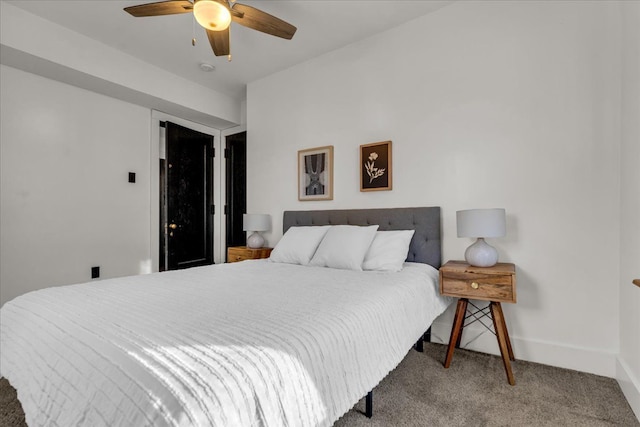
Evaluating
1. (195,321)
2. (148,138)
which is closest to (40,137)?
(148,138)

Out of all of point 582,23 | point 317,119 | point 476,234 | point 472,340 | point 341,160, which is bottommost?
point 472,340

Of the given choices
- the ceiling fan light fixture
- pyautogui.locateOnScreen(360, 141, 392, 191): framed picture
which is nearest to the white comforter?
pyautogui.locateOnScreen(360, 141, 392, 191): framed picture

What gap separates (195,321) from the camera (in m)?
1.14

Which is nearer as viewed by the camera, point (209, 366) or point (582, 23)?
point (209, 366)

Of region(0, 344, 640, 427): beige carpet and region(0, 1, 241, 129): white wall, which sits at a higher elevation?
region(0, 1, 241, 129): white wall

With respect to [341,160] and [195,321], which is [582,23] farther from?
[195,321]

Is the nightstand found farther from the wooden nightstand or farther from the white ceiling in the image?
the white ceiling

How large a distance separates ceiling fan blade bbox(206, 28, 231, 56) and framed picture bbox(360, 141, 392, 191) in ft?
4.73

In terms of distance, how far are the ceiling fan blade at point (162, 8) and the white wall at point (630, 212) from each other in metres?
2.70

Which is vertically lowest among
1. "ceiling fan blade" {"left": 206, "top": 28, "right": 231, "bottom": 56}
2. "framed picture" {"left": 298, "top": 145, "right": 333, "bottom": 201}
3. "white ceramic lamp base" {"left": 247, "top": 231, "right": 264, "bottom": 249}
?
"white ceramic lamp base" {"left": 247, "top": 231, "right": 264, "bottom": 249}

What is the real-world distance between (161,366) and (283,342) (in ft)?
1.13

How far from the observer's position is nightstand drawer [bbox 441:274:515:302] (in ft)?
6.42

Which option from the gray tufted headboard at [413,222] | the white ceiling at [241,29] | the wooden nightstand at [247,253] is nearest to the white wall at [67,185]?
the white ceiling at [241,29]

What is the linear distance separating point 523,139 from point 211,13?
2282 millimetres
